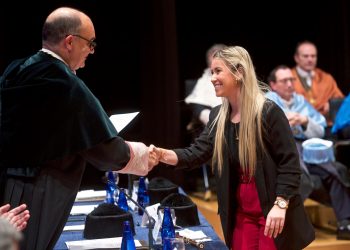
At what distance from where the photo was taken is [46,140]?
8.45 feet

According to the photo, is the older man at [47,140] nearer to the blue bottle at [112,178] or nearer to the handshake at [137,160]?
the handshake at [137,160]

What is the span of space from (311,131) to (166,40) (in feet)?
4.65

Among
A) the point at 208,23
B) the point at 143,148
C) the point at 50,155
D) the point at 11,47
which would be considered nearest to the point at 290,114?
the point at 208,23

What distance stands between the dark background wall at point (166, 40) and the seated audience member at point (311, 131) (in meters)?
0.82

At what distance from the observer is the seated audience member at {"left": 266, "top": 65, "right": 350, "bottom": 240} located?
5078mm

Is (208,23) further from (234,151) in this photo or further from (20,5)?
(234,151)

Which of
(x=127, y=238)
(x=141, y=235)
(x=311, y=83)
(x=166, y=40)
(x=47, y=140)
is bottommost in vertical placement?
(x=141, y=235)

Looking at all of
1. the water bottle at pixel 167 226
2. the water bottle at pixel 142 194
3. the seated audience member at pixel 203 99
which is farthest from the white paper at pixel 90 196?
the seated audience member at pixel 203 99

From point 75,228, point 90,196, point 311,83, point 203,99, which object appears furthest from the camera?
point 311,83

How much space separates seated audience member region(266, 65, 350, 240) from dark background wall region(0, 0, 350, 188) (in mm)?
822

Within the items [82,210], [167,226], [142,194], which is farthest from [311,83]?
[167,226]

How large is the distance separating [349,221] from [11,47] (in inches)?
118

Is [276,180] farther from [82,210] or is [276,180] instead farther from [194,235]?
[82,210]

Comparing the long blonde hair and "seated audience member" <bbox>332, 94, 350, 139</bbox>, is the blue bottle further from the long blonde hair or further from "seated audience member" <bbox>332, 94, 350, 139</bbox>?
"seated audience member" <bbox>332, 94, 350, 139</bbox>
